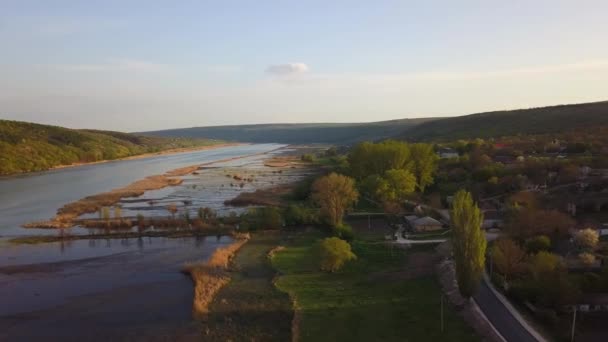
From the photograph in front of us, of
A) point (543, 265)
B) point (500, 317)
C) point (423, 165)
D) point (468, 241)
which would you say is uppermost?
point (423, 165)

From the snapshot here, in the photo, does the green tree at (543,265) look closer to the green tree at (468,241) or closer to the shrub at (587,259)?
the shrub at (587,259)

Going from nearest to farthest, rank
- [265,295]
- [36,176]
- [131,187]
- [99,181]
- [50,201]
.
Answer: [265,295], [50,201], [131,187], [99,181], [36,176]

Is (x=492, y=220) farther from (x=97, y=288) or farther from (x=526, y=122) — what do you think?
(x=526, y=122)

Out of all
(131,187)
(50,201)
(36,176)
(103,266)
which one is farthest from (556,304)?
(36,176)

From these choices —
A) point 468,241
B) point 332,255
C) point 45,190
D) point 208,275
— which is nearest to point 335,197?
point 332,255

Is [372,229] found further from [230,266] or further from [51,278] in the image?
[51,278]

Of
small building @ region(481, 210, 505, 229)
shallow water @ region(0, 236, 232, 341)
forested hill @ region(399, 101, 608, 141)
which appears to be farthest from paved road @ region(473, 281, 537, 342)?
forested hill @ region(399, 101, 608, 141)

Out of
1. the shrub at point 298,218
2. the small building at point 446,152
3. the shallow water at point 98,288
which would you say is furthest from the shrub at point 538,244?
the small building at point 446,152
